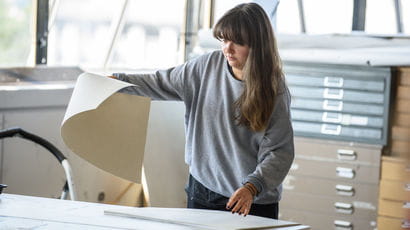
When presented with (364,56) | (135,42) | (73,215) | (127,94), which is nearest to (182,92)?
(127,94)

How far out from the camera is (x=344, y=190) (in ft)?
14.9

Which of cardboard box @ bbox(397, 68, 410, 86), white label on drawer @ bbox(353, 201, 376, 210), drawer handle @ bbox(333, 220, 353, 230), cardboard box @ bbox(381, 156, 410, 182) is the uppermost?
cardboard box @ bbox(397, 68, 410, 86)

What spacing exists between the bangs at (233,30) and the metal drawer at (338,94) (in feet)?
7.16

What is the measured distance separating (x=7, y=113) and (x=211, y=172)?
1613mm

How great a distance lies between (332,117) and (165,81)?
2.10 meters

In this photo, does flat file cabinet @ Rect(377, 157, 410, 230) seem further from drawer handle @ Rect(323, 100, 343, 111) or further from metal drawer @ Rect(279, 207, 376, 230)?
drawer handle @ Rect(323, 100, 343, 111)

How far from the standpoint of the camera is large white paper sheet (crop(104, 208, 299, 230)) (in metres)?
2.26

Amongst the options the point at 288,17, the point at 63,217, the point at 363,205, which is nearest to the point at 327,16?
the point at 288,17

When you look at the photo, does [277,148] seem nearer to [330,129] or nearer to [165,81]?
[165,81]

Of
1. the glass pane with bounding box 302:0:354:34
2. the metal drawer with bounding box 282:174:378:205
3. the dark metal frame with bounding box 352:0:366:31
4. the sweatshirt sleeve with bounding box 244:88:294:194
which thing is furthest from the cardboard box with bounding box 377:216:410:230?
the sweatshirt sleeve with bounding box 244:88:294:194

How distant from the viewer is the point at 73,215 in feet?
7.73

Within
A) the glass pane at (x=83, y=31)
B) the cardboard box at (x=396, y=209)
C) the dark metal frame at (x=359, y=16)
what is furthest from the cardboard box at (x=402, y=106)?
the glass pane at (x=83, y=31)

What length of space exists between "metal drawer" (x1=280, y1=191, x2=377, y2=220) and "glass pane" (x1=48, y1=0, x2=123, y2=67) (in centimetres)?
163

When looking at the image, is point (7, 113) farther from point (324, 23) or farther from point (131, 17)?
point (324, 23)
